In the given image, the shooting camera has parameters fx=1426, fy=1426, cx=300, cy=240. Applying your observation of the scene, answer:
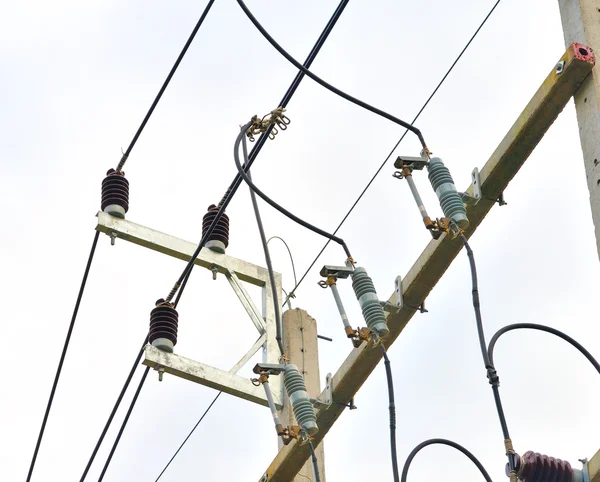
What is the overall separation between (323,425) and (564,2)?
114 inches

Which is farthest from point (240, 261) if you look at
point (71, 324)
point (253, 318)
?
point (71, 324)

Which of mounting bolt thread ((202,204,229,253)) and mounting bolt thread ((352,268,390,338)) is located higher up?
mounting bolt thread ((202,204,229,253))

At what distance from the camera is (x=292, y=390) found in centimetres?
802

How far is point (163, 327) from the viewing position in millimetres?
9922

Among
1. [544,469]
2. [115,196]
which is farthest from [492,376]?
[115,196]

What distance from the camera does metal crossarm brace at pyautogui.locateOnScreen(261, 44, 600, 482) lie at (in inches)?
269

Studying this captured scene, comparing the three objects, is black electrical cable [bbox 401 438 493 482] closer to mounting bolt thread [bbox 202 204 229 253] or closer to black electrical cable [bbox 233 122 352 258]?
black electrical cable [bbox 233 122 352 258]

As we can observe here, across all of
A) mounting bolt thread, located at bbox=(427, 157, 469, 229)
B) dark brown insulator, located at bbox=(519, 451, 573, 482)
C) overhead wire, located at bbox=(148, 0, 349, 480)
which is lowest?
dark brown insulator, located at bbox=(519, 451, 573, 482)

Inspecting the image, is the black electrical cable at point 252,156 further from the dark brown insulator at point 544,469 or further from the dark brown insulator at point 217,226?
the dark brown insulator at point 544,469

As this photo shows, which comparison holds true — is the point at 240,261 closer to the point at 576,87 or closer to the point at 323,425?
the point at 323,425

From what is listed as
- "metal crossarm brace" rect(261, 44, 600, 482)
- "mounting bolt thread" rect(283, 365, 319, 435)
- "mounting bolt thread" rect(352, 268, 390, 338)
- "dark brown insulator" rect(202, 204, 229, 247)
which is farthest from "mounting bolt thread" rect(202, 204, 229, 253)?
"mounting bolt thread" rect(352, 268, 390, 338)

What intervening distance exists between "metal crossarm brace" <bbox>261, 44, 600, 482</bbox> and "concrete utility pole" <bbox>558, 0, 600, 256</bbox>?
9 cm

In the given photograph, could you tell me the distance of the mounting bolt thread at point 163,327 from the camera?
9844 millimetres

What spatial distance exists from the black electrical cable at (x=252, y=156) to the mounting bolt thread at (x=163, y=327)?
20cm
